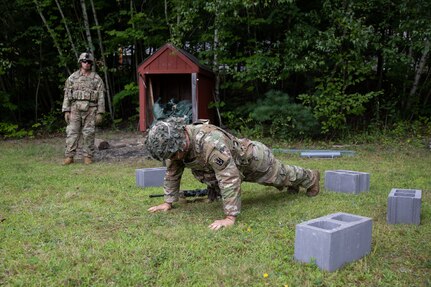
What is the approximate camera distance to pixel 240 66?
39.8 feet

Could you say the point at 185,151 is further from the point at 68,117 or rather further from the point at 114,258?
the point at 68,117

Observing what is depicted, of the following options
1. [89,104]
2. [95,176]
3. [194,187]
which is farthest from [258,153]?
[89,104]

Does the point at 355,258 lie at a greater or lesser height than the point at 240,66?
lesser

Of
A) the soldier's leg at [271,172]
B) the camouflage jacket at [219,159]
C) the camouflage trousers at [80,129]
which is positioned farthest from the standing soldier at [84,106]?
the soldier's leg at [271,172]

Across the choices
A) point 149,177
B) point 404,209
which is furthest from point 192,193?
point 404,209

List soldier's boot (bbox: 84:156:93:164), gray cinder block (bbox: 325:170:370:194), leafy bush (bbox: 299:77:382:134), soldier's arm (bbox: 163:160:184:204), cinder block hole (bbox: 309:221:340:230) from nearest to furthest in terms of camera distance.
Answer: cinder block hole (bbox: 309:221:340:230) → soldier's arm (bbox: 163:160:184:204) → gray cinder block (bbox: 325:170:370:194) → soldier's boot (bbox: 84:156:93:164) → leafy bush (bbox: 299:77:382:134)

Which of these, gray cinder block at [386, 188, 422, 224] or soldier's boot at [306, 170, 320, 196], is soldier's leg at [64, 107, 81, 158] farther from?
gray cinder block at [386, 188, 422, 224]

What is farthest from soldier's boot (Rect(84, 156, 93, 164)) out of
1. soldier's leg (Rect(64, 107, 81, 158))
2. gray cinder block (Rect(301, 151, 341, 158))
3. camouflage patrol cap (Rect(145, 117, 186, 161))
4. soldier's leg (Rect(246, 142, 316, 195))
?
camouflage patrol cap (Rect(145, 117, 186, 161))

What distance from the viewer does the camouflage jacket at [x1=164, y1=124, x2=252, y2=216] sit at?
152 inches

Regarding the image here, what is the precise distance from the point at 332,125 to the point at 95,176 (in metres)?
5.65

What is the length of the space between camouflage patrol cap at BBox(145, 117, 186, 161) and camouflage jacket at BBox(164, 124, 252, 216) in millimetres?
173

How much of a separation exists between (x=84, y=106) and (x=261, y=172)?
15.6ft

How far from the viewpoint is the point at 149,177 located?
A: 19.3ft

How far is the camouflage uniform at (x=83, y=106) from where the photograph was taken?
8211mm
